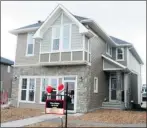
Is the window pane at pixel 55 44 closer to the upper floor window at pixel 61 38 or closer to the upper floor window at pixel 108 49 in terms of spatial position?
the upper floor window at pixel 61 38

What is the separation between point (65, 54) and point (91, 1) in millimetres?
4243

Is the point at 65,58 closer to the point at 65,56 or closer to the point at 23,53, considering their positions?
the point at 65,56

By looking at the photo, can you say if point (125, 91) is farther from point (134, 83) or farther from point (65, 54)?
point (65, 54)

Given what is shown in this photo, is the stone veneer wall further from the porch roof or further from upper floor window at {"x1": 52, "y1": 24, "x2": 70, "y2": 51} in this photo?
the porch roof

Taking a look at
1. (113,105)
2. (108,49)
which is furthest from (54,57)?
(108,49)

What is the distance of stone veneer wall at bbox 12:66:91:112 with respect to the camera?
1540 cm

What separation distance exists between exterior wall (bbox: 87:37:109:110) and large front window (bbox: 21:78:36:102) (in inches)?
187

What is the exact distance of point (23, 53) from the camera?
18.8 metres

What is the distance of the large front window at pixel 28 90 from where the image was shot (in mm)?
17531

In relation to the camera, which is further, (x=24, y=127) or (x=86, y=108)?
(x=86, y=108)

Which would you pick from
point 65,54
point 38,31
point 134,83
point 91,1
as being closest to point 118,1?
point 91,1

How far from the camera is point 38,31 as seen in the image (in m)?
16.8

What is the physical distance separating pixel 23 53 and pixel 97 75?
22.0 feet

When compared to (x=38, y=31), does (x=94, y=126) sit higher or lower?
lower
